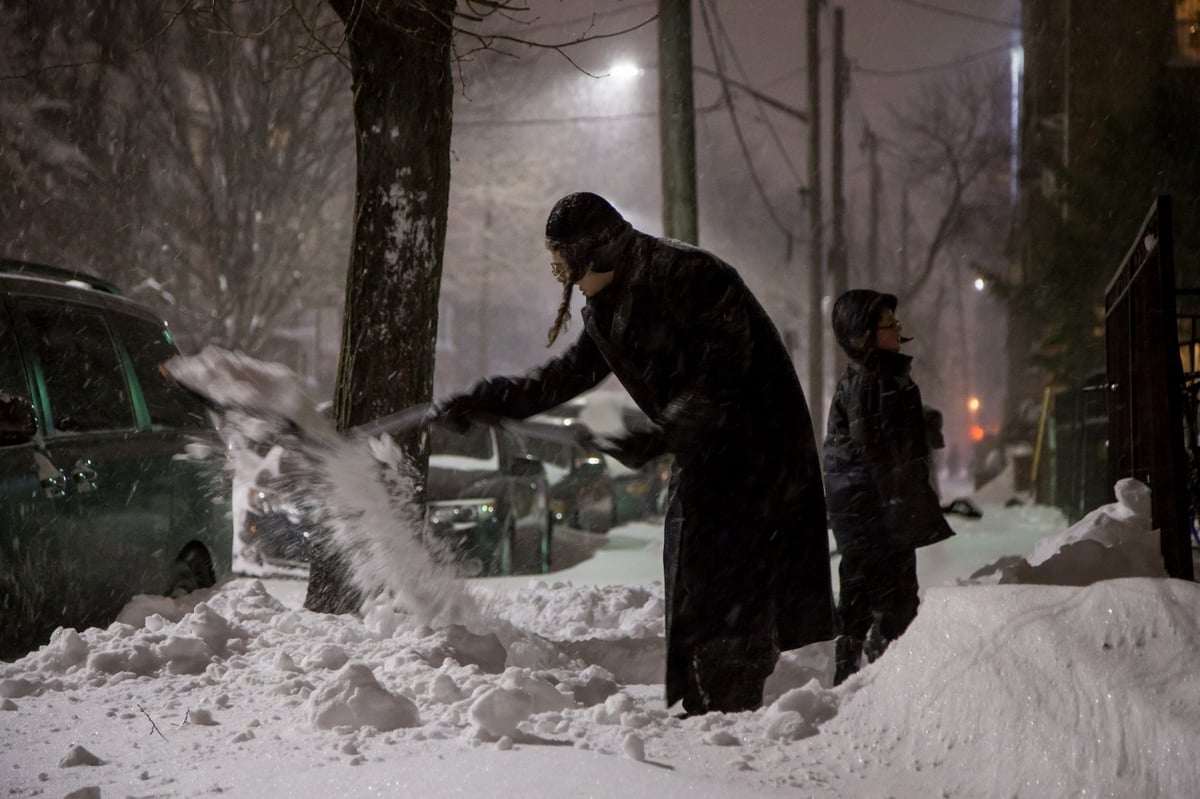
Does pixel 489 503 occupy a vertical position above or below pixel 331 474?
below

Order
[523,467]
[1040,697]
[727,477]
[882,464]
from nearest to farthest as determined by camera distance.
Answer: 1. [1040,697]
2. [727,477]
3. [882,464]
4. [523,467]

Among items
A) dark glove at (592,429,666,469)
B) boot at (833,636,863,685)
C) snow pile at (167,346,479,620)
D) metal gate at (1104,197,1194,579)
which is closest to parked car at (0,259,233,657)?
snow pile at (167,346,479,620)

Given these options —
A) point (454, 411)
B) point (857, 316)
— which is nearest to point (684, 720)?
point (454, 411)

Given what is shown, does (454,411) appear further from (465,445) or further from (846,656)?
(465,445)

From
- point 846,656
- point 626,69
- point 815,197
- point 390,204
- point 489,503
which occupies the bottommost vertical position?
point 846,656

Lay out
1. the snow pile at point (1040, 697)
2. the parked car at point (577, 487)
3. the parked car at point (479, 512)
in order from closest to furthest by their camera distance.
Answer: the snow pile at point (1040, 697), the parked car at point (479, 512), the parked car at point (577, 487)

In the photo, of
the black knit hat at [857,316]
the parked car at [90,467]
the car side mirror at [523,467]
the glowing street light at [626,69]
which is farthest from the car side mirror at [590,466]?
the black knit hat at [857,316]

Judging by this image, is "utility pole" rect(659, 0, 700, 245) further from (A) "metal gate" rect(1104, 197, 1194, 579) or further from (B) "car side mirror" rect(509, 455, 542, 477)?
(A) "metal gate" rect(1104, 197, 1194, 579)

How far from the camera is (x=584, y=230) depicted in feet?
12.6

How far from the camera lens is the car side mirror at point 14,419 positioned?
408 centimetres

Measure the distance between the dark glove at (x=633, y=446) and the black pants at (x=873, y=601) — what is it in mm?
1837

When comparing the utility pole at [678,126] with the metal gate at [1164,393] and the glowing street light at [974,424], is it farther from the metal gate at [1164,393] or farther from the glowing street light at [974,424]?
the glowing street light at [974,424]

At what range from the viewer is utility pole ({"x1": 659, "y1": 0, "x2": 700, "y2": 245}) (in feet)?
30.4

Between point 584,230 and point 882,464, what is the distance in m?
1.95
